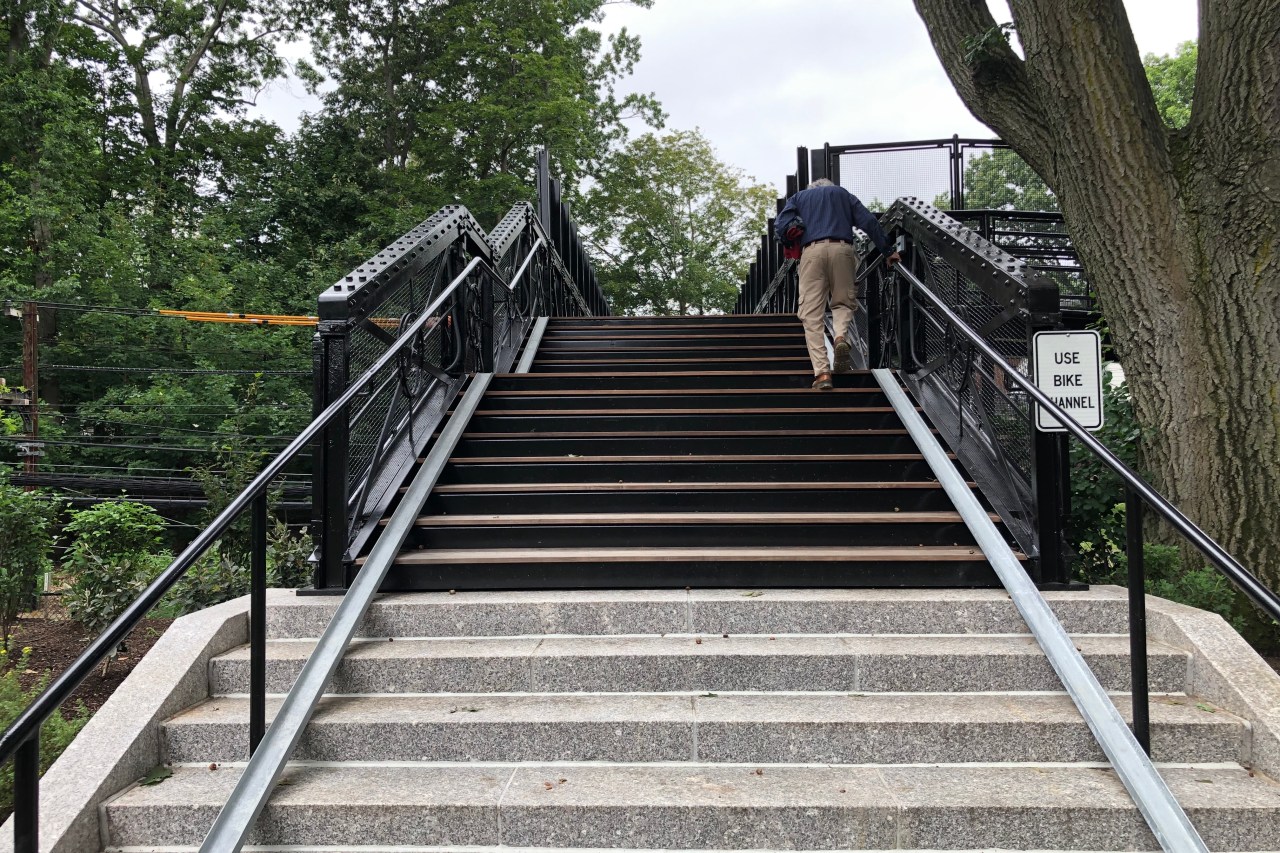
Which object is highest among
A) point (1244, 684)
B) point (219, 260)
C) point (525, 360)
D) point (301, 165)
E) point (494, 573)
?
point (301, 165)

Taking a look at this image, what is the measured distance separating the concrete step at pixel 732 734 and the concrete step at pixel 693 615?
0.47 m

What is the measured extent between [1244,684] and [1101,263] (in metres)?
2.60

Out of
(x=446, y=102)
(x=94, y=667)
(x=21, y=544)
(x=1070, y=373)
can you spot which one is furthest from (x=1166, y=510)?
(x=446, y=102)

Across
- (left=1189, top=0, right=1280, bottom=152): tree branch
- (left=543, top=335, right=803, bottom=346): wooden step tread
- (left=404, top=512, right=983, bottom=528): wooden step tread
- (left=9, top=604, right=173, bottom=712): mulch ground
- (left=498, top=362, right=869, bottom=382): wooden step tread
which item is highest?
(left=1189, top=0, right=1280, bottom=152): tree branch

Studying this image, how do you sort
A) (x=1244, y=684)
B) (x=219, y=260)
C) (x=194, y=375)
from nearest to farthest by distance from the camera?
1. (x=1244, y=684)
2. (x=194, y=375)
3. (x=219, y=260)

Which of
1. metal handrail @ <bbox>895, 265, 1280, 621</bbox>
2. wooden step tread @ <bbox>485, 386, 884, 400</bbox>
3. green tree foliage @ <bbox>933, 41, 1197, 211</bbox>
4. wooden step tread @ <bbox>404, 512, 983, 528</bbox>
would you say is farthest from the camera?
green tree foliage @ <bbox>933, 41, 1197, 211</bbox>

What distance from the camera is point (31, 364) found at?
1340 cm

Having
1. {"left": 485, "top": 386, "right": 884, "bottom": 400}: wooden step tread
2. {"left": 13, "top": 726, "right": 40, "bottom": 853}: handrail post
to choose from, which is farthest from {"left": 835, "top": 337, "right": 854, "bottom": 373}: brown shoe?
{"left": 13, "top": 726, "right": 40, "bottom": 853}: handrail post

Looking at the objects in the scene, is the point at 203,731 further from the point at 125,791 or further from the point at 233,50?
the point at 233,50

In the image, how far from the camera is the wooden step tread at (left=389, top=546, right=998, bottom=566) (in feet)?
12.1

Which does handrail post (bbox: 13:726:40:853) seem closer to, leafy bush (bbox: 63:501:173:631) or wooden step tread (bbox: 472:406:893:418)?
leafy bush (bbox: 63:501:173:631)

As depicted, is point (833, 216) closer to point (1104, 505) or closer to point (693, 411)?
point (693, 411)

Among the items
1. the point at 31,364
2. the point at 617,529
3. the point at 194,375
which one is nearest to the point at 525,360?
the point at 617,529

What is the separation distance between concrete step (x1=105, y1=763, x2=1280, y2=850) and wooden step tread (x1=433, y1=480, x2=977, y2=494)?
1862 millimetres
